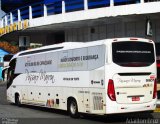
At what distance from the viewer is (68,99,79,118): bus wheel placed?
17141 millimetres

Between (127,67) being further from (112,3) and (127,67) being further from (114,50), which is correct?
(112,3)

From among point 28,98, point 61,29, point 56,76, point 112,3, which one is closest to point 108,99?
point 56,76

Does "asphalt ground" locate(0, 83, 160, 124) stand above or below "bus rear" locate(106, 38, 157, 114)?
below

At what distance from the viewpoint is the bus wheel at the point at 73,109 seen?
17.1 meters

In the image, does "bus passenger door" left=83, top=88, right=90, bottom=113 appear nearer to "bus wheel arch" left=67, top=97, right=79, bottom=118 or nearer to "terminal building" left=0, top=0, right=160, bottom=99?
"bus wheel arch" left=67, top=97, right=79, bottom=118

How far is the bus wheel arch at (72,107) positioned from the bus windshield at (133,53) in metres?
2.74

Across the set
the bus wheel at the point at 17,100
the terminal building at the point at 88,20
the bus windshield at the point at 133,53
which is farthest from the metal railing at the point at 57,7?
the bus windshield at the point at 133,53

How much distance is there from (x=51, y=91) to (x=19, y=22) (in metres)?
14.5

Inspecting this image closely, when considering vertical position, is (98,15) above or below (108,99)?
above

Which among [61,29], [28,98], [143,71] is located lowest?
[28,98]

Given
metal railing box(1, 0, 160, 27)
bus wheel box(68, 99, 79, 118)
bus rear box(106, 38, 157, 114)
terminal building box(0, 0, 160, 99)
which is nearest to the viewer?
bus rear box(106, 38, 157, 114)

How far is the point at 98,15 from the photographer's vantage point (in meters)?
26.7

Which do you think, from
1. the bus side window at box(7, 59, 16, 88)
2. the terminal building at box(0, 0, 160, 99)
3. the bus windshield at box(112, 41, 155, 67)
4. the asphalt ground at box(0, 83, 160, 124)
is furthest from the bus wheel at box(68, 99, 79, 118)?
the terminal building at box(0, 0, 160, 99)

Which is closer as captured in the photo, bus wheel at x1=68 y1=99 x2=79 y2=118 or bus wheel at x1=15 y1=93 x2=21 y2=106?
bus wheel at x1=68 y1=99 x2=79 y2=118
